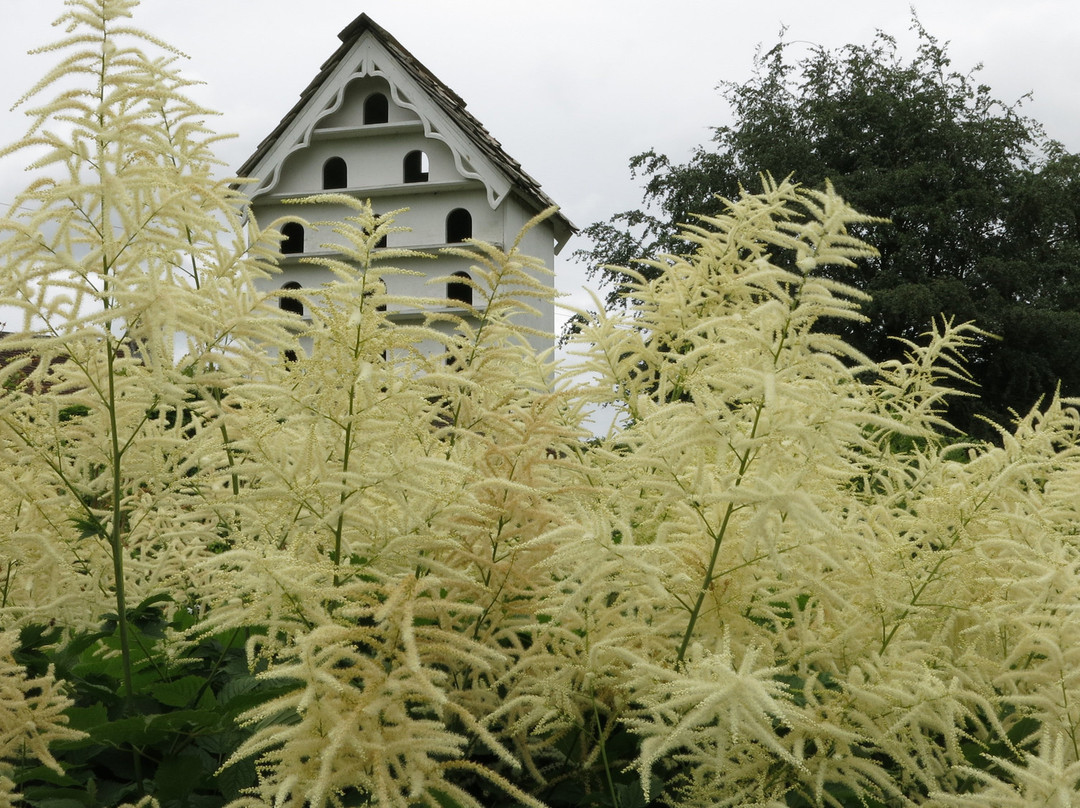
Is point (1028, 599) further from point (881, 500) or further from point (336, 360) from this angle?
point (336, 360)

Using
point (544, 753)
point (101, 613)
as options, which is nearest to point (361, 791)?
point (544, 753)

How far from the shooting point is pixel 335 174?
2119cm

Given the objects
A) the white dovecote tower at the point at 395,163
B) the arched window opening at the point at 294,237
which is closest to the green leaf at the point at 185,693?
the white dovecote tower at the point at 395,163

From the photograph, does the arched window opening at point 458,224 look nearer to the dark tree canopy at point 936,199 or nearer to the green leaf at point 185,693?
the dark tree canopy at point 936,199

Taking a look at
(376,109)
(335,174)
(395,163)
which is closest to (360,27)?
(376,109)

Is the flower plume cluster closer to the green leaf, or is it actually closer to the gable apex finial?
the green leaf

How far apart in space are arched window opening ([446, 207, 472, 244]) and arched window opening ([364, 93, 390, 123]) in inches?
96.1

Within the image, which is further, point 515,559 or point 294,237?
point 294,237

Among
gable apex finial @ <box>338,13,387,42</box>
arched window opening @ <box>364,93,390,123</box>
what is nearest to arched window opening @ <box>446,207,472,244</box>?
arched window opening @ <box>364,93,390,123</box>

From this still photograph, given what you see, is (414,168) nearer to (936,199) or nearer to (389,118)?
(389,118)

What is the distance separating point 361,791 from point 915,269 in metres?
27.0

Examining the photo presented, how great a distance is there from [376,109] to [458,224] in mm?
2964

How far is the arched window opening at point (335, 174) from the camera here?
20.9m

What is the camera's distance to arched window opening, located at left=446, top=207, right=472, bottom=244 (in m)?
20.4
